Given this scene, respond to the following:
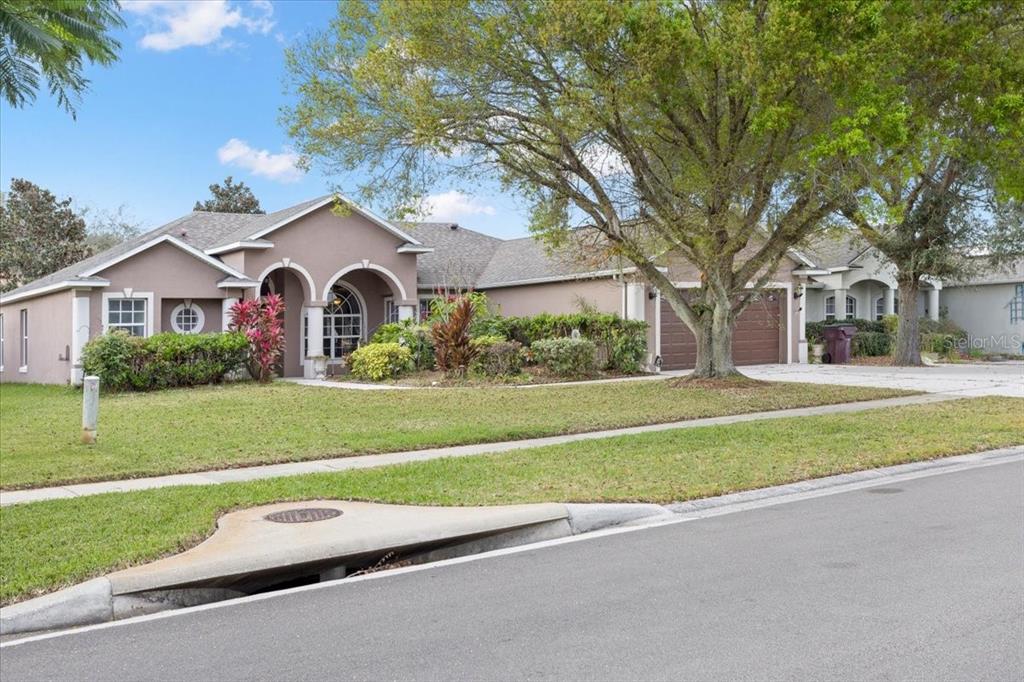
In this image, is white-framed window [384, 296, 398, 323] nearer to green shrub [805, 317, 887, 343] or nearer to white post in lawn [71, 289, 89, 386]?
white post in lawn [71, 289, 89, 386]

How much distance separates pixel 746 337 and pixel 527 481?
2154 cm

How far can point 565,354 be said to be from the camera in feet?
78.7

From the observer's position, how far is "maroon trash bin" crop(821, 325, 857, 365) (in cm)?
3116

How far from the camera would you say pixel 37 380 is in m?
26.5

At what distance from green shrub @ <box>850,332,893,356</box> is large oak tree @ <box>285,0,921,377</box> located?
45.0 feet

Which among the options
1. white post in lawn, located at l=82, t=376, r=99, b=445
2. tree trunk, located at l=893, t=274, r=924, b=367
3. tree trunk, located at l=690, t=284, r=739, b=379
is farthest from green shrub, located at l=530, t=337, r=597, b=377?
white post in lawn, located at l=82, t=376, r=99, b=445

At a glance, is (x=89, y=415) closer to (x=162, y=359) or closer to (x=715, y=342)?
(x=162, y=359)

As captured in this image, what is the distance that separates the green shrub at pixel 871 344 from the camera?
1282 inches

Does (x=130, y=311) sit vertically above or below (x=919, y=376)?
above

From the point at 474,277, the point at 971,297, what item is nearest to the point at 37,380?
the point at 474,277

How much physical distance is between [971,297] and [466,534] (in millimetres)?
36424

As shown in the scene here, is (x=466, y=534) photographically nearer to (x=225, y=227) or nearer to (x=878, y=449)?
(x=878, y=449)

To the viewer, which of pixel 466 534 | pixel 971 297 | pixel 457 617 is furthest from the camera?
pixel 971 297

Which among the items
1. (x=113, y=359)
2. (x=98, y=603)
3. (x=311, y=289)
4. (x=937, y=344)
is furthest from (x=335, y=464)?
(x=937, y=344)
